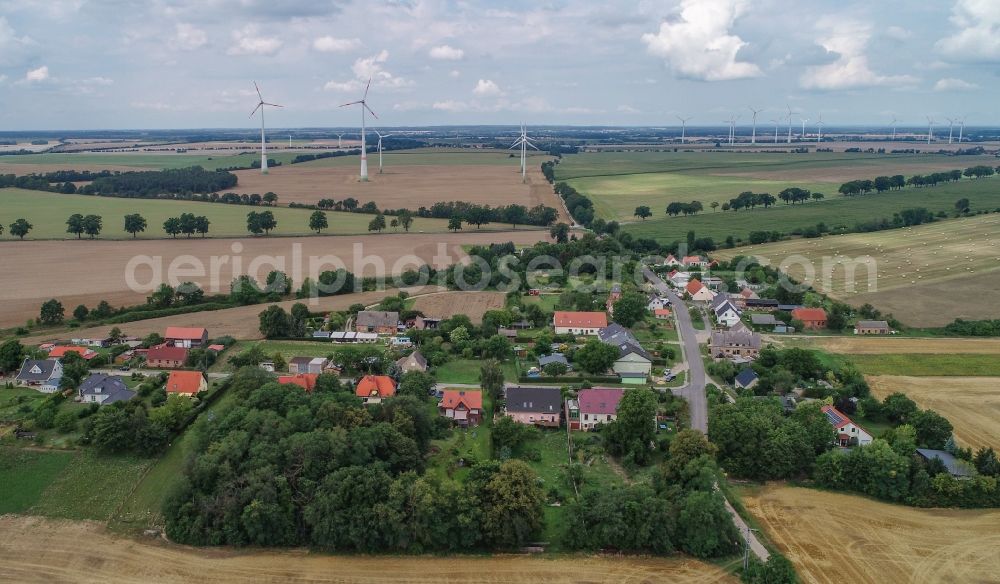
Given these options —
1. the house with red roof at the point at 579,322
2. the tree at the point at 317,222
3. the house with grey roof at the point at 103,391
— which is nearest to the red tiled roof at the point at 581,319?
the house with red roof at the point at 579,322

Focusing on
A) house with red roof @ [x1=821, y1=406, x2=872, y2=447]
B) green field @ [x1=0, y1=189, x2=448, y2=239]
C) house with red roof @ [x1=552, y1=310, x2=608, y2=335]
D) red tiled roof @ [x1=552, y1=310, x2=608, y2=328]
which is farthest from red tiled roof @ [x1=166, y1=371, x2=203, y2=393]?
green field @ [x1=0, y1=189, x2=448, y2=239]

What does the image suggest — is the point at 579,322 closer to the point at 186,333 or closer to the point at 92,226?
the point at 186,333

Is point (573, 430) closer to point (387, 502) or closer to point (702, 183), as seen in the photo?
point (387, 502)

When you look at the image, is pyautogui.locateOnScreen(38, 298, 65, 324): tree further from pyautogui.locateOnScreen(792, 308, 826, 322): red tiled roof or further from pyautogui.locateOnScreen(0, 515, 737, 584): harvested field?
pyautogui.locateOnScreen(792, 308, 826, 322): red tiled roof

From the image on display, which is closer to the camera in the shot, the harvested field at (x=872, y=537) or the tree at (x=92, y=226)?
the harvested field at (x=872, y=537)

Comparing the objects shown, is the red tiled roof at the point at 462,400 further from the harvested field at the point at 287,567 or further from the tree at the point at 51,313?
the tree at the point at 51,313

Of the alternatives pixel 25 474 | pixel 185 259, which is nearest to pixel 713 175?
pixel 185 259
